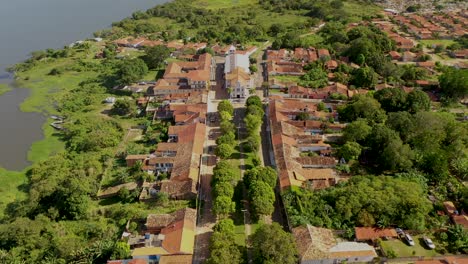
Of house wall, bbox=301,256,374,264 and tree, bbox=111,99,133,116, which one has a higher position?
tree, bbox=111,99,133,116

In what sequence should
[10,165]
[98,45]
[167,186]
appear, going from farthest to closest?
[98,45]
[10,165]
[167,186]

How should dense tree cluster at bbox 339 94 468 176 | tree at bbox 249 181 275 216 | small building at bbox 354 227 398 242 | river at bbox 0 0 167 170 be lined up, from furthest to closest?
river at bbox 0 0 167 170 → dense tree cluster at bbox 339 94 468 176 → tree at bbox 249 181 275 216 → small building at bbox 354 227 398 242

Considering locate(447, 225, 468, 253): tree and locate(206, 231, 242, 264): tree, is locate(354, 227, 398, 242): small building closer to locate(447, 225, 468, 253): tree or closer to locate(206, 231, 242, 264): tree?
locate(447, 225, 468, 253): tree

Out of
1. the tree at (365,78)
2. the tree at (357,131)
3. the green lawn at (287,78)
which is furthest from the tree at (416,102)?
the green lawn at (287,78)

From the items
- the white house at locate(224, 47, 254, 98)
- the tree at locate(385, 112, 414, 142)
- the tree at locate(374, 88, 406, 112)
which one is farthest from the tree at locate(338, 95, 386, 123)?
the white house at locate(224, 47, 254, 98)

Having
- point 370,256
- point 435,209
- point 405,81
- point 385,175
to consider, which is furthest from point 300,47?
point 370,256

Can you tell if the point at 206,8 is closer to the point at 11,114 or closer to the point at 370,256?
the point at 11,114
